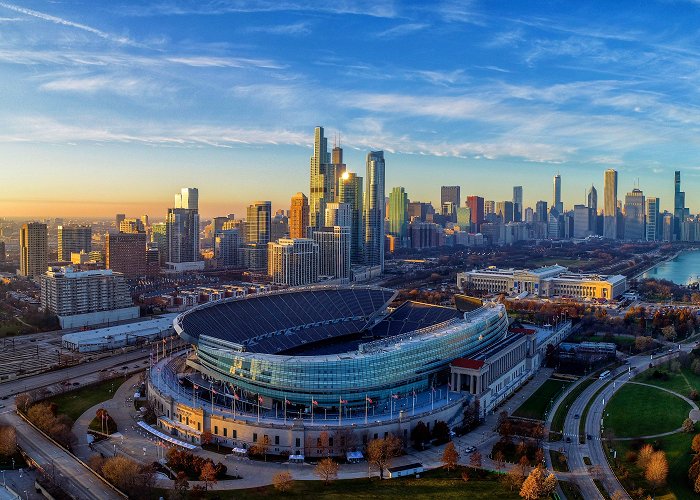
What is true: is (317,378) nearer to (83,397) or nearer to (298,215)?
(83,397)

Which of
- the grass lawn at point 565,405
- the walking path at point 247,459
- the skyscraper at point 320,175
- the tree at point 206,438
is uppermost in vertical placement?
the skyscraper at point 320,175

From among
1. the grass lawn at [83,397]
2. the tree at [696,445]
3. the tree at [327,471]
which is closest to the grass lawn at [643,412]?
the tree at [696,445]

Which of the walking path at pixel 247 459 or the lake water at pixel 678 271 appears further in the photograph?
the lake water at pixel 678 271

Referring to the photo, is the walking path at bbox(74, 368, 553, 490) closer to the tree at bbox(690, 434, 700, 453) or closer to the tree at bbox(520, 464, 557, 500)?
the tree at bbox(520, 464, 557, 500)

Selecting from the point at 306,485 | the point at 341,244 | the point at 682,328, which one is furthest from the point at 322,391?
the point at 341,244

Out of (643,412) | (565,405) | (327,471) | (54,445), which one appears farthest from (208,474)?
(643,412)

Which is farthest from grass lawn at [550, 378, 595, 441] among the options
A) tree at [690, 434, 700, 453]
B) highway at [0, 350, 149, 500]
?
highway at [0, 350, 149, 500]

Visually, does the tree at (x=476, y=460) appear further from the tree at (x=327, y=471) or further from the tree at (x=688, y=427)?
the tree at (x=688, y=427)
